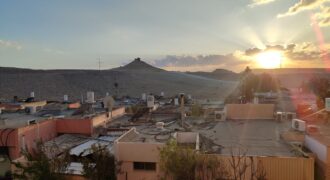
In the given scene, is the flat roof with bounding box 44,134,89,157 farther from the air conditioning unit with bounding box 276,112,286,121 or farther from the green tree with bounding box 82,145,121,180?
the air conditioning unit with bounding box 276,112,286,121

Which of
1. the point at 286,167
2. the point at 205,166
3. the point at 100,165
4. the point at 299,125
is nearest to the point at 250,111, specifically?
the point at 299,125

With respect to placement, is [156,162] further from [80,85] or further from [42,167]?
[80,85]

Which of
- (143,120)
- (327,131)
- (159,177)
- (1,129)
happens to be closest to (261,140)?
(327,131)

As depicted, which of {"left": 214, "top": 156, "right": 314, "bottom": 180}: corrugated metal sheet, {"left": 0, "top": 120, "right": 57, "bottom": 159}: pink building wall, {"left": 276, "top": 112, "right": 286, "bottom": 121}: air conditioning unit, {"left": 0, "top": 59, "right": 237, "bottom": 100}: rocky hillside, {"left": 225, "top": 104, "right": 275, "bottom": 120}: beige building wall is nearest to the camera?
{"left": 214, "top": 156, "right": 314, "bottom": 180}: corrugated metal sheet

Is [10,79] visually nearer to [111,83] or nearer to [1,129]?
[111,83]

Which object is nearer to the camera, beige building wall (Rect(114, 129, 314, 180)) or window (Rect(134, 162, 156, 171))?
beige building wall (Rect(114, 129, 314, 180))

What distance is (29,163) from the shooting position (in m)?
14.0

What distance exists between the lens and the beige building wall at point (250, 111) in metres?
22.3

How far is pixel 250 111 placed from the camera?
22.5 metres

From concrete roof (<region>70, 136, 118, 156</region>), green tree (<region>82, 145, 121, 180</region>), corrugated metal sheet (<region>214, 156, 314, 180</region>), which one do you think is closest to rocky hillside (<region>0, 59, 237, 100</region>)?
concrete roof (<region>70, 136, 118, 156</region>)

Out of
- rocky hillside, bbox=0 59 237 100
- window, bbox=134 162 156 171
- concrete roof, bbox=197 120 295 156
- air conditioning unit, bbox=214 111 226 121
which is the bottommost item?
window, bbox=134 162 156 171

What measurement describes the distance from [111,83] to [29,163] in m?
73.7

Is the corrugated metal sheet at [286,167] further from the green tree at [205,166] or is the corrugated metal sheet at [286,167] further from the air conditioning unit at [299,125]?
the air conditioning unit at [299,125]

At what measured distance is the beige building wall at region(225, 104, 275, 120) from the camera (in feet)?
73.3
